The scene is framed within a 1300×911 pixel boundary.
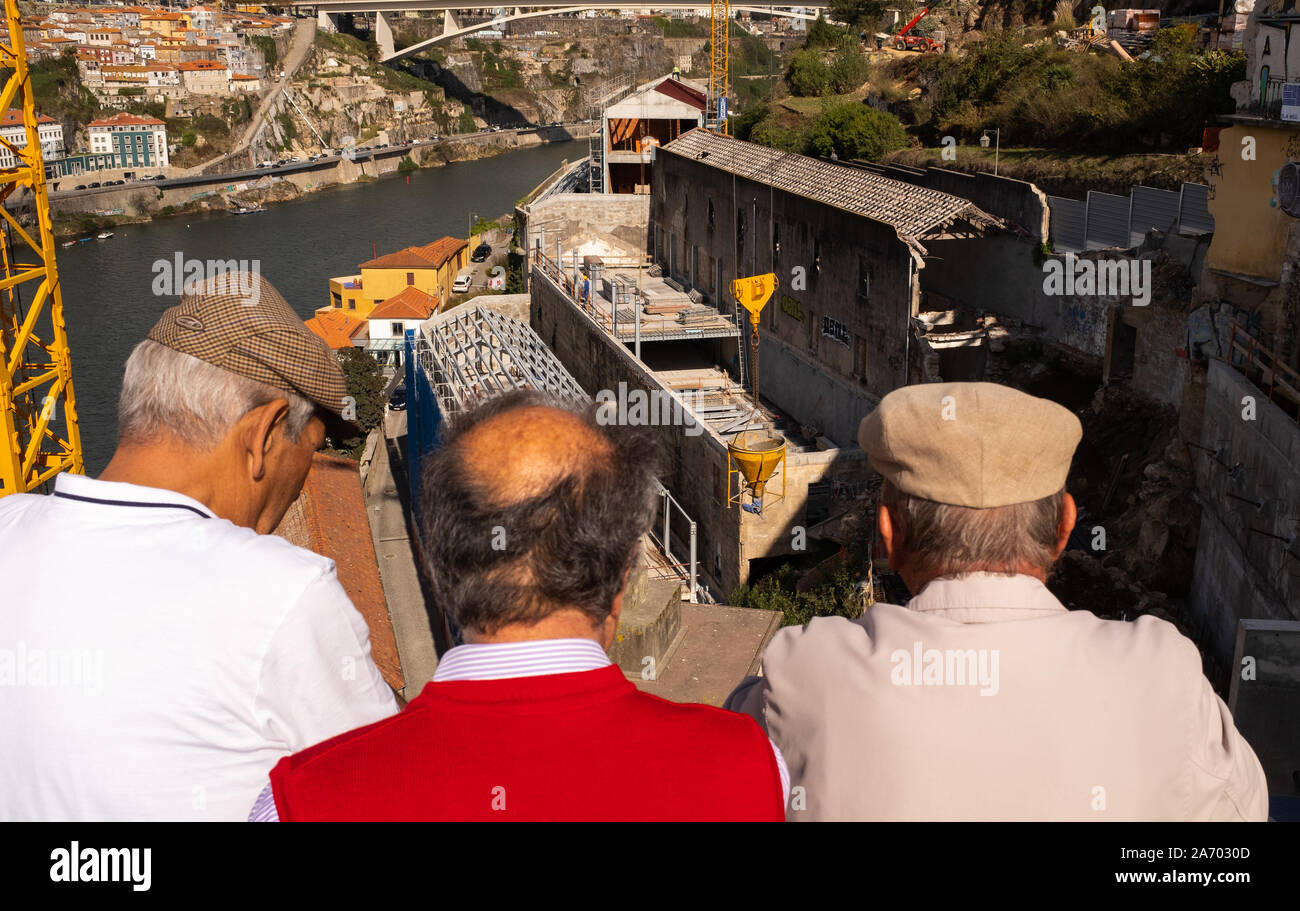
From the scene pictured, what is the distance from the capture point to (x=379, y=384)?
93.9 feet

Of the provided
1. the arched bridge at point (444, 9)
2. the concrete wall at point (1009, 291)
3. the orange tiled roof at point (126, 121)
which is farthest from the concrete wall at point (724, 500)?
the arched bridge at point (444, 9)

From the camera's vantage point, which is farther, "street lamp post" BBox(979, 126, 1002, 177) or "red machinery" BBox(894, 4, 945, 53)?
"red machinery" BBox(894, 4, 945, 53)

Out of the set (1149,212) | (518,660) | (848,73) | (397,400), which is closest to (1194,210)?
(1149,212)

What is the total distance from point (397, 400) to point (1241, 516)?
2472 centimetres

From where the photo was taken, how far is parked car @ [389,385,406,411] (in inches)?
1200

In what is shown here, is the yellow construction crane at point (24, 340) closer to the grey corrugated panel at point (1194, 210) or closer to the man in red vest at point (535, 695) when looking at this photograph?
the man in red vest at point (535, 695)

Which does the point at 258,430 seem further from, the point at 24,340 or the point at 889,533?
the point at 24,340

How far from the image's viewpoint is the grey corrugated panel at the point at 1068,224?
55.4 ft

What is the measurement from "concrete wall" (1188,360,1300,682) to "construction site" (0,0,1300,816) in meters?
Result: 0.03

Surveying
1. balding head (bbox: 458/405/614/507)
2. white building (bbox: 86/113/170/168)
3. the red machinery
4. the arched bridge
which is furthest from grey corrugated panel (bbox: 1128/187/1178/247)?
white building (bbox: 86/113/170/168)

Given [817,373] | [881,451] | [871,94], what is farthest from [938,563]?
[871,94]

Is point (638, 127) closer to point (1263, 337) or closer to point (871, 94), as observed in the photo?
point (871, 94)

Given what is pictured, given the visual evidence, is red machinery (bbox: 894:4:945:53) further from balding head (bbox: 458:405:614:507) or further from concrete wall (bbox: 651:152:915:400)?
balding head (bbox: 458:405:614:507)

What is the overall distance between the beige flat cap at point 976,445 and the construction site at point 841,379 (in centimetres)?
210
